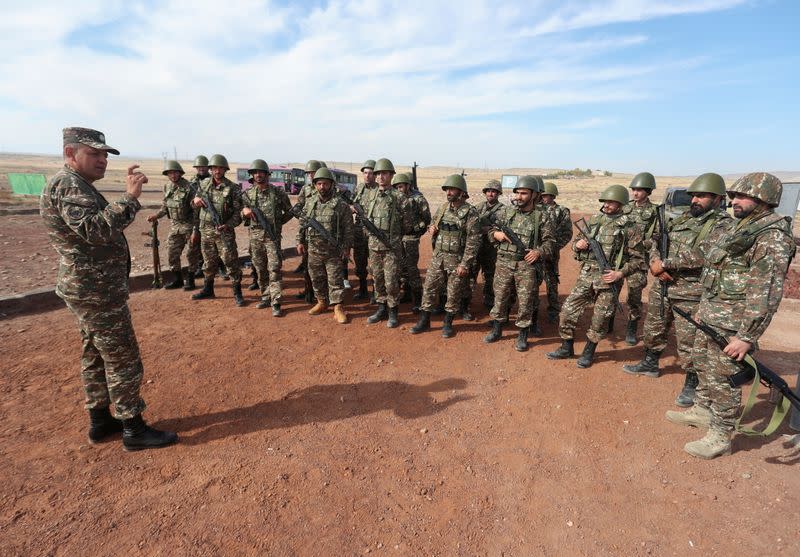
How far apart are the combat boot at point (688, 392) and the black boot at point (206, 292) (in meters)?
6.91

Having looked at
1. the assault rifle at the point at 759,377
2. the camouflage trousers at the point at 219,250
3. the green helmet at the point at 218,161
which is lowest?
the assault rifle at the point at 759,377

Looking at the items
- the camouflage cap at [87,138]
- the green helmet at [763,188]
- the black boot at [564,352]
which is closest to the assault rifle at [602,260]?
the black boot at [564,352]

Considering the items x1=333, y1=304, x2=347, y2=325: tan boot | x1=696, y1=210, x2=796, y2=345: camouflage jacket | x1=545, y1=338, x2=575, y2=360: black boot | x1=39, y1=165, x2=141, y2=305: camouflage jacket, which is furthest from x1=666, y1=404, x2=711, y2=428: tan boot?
x1=39, y1=165, x2=141, y2=305: camouflage jacket

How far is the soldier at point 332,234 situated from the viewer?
20.0ft

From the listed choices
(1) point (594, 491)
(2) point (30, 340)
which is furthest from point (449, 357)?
(2) point (30, 340)

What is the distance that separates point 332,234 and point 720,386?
4900 mm

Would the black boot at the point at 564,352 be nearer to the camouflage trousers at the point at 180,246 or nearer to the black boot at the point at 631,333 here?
the black boot at the point at 631,333

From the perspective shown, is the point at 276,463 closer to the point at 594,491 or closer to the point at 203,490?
the point at 203,490

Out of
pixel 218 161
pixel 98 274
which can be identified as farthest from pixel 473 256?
→ pixel 218 161

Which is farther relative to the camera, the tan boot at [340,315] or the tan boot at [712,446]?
the tan boot at [340,315]

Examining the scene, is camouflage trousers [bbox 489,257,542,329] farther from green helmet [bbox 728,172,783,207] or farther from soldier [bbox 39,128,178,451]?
soldier [bbox 39,128,178,451]

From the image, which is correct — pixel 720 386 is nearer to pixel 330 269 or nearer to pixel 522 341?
pixel 522 341

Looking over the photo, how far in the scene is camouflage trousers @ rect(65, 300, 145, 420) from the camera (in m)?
3.00

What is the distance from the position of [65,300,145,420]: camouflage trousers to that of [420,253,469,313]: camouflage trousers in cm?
359
